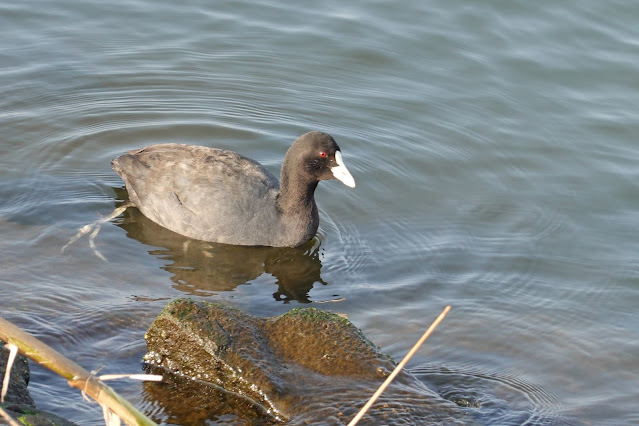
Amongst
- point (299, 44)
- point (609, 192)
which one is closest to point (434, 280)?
point (609, 192)

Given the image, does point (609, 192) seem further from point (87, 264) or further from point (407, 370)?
point (87, 264)

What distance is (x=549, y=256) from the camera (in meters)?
6.61

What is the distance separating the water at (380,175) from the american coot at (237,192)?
19 cm

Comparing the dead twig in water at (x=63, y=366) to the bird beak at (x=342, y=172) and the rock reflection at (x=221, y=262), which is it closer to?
the rock reflection at (x=221, y=262)

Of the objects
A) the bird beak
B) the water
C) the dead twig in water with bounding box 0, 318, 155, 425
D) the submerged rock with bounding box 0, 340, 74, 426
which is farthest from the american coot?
the dead twig in water with bounding box 0, 318, 155, 425

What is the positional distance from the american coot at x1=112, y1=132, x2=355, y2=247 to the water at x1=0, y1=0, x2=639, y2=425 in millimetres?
192

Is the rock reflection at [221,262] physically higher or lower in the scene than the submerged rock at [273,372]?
lower

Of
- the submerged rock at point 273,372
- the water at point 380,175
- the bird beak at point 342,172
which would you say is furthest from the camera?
the bird beak at point 342,172

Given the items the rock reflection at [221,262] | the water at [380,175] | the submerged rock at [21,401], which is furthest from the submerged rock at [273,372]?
the rock reflection at [221,262]

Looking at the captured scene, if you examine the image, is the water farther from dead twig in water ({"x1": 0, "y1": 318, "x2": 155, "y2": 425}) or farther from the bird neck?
dead twig in water ({"x1": 0, "y1": 318, "x2": 155, "y2": 425})

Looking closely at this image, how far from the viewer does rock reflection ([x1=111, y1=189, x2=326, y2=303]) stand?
614 centimetres

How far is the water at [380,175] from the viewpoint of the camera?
5.25 metres

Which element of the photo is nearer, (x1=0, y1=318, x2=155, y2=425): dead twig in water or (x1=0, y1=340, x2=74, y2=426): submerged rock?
(x1=0, y1=318, x2=155, y2=425): dead twig in water

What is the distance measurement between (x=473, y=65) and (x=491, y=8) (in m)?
1.49
